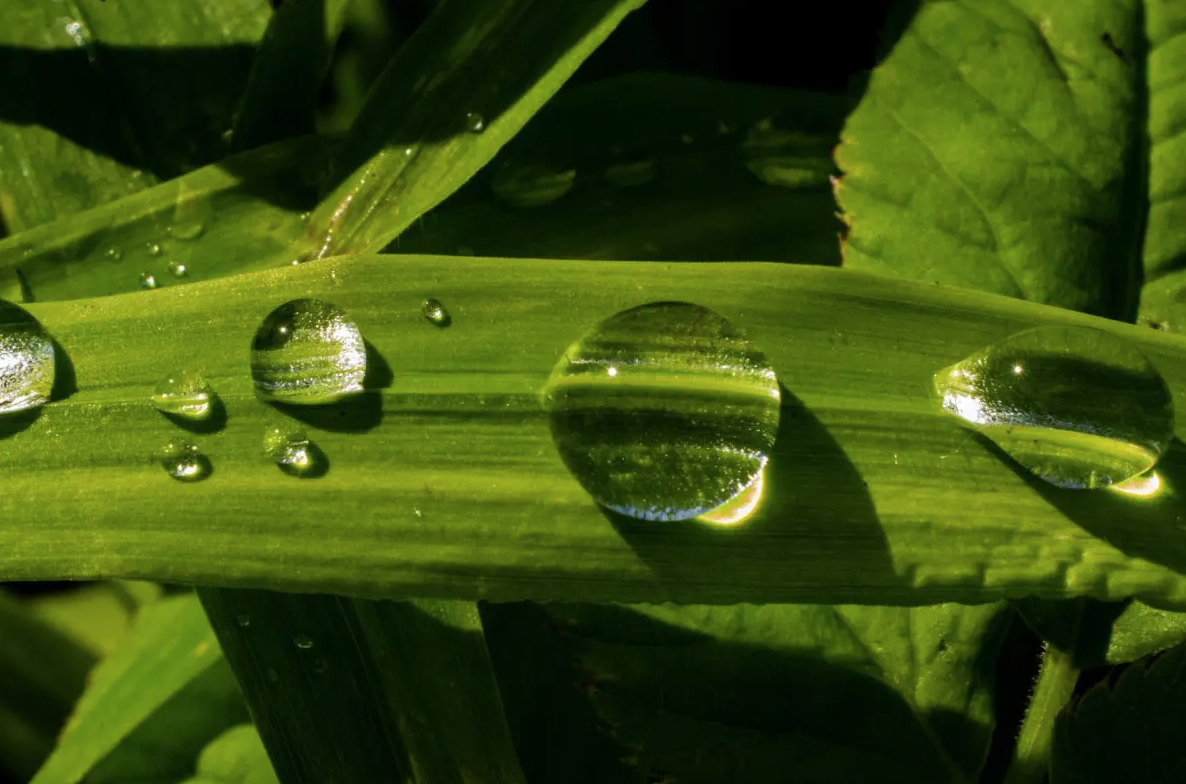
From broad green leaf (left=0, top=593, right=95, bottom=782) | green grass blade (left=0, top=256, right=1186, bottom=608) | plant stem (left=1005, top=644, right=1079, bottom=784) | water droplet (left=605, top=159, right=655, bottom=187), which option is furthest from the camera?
broad green leaf (left=0, top=593, right=95, bottom=782)

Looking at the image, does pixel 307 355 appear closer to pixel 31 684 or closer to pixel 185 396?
pixel 185 396

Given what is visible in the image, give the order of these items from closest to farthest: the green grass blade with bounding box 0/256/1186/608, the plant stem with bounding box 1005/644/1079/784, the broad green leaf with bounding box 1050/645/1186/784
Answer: the green grass blade with bounding box 0/256/1186/608 → the broad green leaf with bounding box 1050/645/1186/784 → the plant stem with bounding box 1005/644/1079/784

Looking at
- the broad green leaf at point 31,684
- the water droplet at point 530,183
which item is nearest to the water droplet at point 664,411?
the water droplet at point 530,183

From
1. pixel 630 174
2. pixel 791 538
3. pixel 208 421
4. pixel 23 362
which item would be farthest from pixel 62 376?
pixel 630 174

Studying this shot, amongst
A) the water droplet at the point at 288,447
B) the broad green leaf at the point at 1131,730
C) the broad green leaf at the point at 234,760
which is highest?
the water droplet at the point at 288,447

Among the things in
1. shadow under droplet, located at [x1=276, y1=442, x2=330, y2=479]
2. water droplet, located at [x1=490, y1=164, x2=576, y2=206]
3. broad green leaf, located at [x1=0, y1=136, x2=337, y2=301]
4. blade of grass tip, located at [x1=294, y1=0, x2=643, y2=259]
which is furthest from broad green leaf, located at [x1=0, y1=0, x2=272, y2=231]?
shadow under droplet, located at [x1=276, y1=442, x2=330, y2=479]

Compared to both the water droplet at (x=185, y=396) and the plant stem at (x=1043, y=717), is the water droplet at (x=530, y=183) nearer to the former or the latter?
the water droplet at (x=185, y=396)

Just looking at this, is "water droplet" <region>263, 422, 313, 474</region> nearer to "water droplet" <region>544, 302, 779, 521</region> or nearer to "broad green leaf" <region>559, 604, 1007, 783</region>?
"water droplet" <region>544, 302, 779, 521</region>
